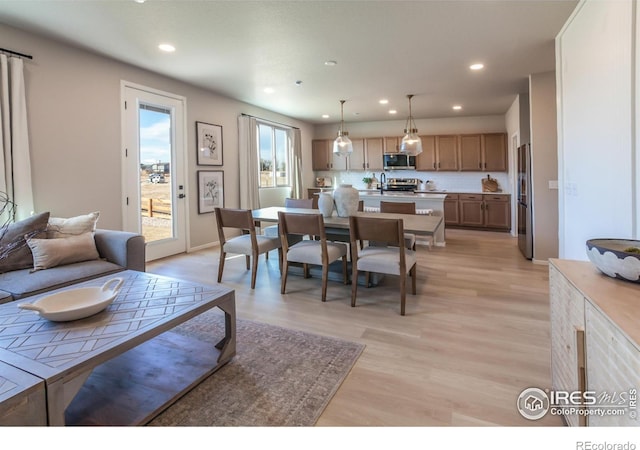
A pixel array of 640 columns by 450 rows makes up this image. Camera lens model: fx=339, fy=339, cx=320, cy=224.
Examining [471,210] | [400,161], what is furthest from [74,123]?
[471,210]

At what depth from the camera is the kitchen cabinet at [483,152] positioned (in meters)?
7.41

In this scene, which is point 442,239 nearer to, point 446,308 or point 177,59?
point 446,308

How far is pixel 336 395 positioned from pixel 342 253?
5.83 ft

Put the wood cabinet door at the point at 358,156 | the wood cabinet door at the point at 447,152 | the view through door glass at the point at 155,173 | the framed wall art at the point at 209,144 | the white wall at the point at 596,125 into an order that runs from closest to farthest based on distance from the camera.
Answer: the white wall at the point at 596,125
the view through door glass at the point at 155,173
the framed wall art at the point at 209,144
the wood cabinet door at the point at 447,152
the wood cabinet door at the point at 358,156

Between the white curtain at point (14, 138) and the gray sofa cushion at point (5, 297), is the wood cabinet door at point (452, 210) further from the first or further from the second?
the gray sofa cushion at point (5, 297)

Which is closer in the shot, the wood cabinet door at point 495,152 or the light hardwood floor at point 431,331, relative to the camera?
the light hardwood floor at point 431,331

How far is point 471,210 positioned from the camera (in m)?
7.55

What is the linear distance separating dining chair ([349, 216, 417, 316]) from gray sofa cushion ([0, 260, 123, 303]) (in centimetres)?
206

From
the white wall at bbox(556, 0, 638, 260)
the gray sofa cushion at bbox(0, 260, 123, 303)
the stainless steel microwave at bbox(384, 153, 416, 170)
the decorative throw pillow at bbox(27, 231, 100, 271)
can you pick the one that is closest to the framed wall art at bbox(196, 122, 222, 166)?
the decorative throw pillow at bbox(27, 231, 100, 271)

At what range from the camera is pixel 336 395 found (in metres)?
1.83

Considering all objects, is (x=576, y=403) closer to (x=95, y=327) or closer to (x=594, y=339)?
(x=594, y=339)

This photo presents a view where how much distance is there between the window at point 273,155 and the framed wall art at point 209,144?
1352 mm

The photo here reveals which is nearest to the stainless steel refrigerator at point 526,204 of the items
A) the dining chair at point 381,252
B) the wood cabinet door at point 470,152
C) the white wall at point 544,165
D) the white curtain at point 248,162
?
the white wall at point 544,165

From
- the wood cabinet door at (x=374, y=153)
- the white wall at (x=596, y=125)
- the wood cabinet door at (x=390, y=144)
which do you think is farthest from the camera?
the wood cabinet door at (x=374, y=153)
